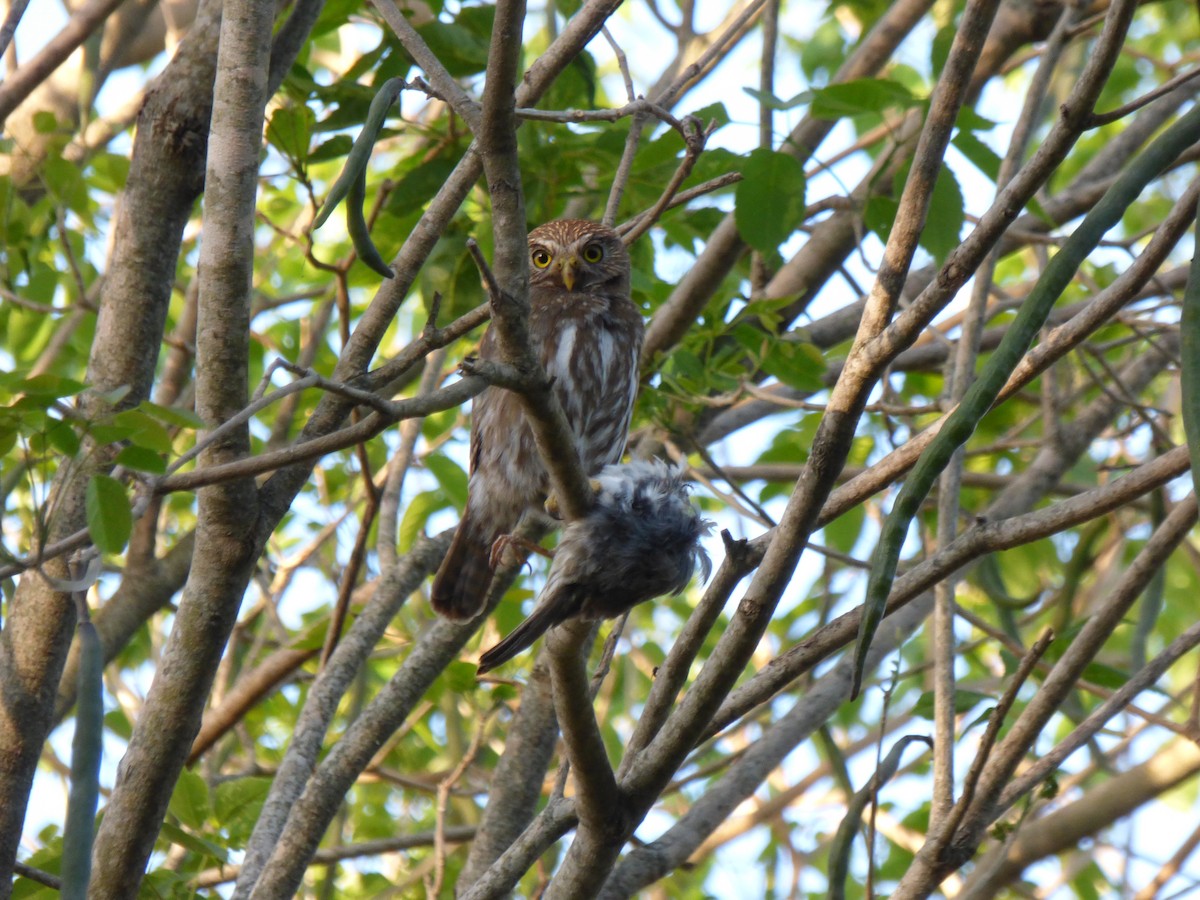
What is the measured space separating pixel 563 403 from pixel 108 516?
217 cm

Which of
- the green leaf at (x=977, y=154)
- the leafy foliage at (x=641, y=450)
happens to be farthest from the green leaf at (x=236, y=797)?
the green leaf at (x=977, y=154)

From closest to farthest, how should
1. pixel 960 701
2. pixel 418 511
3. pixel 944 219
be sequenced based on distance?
pixel 960 701 → pixel 944 219 → pixel 418 511

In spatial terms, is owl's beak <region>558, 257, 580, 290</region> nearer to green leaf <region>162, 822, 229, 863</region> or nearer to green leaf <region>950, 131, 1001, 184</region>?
green leaf <region>950, 131, 1001, 184</region>

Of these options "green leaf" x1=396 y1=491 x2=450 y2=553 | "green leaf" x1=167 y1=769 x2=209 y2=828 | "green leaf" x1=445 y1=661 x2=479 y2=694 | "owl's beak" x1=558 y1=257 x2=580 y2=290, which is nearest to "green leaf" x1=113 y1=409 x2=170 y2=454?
"green leaf" x1=167 y1=769 x2=209 y2=828

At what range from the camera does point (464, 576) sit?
409 centimetres

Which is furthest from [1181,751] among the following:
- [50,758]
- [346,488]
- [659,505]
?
[50,758]

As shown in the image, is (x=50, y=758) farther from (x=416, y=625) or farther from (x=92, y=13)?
(x=92, y=13)

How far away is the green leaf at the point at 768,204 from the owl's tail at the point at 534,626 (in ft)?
4.63

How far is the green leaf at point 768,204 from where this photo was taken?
3.78 meters

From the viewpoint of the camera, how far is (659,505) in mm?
3014

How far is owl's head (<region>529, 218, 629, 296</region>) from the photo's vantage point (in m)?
4.57

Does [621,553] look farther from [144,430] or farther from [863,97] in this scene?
[863,97]

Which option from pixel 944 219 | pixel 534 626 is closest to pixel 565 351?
pixel 944 219

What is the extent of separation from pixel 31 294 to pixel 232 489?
2.41 m
